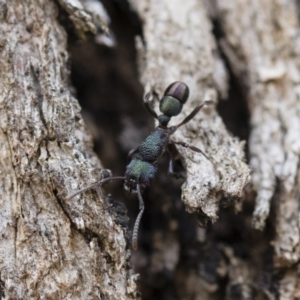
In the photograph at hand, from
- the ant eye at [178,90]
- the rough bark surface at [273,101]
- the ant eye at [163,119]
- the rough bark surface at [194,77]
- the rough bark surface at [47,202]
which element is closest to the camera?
the rough bark surface at [47,202]

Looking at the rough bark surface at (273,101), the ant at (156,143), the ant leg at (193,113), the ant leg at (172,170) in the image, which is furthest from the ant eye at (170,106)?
the rough bark surface at (273,101)

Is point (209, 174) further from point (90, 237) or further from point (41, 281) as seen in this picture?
point (41, 281)

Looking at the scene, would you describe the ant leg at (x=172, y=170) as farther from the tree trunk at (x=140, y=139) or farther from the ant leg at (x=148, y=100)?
the ant leg at (x=148, y=100)

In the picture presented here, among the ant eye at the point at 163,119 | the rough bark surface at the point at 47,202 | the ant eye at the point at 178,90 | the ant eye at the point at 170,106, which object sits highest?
the ant eye at the point at 178,90

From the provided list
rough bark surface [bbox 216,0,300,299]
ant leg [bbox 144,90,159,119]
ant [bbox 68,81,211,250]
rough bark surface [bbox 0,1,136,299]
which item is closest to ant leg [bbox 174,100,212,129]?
ant [bbox 68,81,211,250]

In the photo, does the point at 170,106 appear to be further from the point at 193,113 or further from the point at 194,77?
→ the point at 194,77

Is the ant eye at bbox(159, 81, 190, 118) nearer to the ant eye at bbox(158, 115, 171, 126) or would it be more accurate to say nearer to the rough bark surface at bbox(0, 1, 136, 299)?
the ant eye at bbox(158, 115, 171, 126)

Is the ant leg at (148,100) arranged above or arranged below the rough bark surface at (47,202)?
above

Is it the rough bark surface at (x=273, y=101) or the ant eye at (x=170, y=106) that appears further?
the ant eye at (x=170, y=106)

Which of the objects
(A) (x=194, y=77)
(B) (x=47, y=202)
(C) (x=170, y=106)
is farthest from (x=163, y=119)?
(B) (x=47, y=202)
